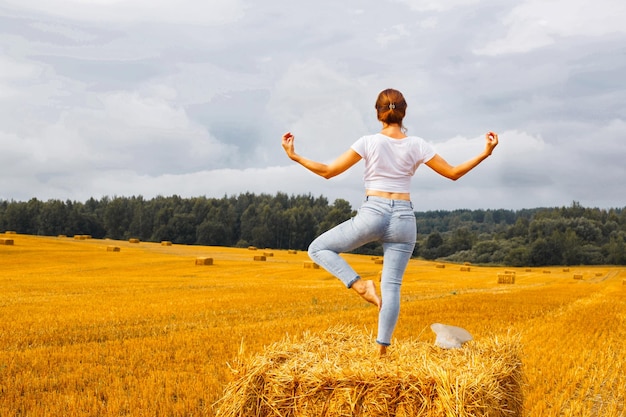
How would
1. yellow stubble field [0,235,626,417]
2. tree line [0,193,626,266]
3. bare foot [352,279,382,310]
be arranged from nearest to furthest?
bare foot [352,279,382,310]
yellow stubble field [0,235,626,417]
tree line [0,193,626,266]

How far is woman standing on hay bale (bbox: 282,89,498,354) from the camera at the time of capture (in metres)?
4.85

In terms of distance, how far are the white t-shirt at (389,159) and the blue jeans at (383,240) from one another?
144 millimetres

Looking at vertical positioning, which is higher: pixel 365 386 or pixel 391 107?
pixel 391 107

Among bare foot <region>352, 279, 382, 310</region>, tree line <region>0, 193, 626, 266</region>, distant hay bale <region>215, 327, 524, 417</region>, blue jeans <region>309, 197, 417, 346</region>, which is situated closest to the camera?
distant hay bale <region>215, 327, 524, 417</region>

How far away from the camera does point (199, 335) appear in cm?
1162

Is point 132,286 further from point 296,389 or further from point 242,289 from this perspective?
point 296,389

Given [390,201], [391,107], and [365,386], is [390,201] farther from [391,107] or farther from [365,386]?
[365,386]

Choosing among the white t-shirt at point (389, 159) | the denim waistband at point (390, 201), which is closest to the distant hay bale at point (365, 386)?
the denim waistband at point (390, 201)

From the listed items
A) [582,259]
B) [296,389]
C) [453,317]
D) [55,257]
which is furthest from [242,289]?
[582,259]

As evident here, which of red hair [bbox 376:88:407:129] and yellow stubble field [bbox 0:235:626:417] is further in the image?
yellow stubble field [bbox 0:235:626:417]

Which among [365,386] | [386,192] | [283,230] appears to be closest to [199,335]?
[365,386]

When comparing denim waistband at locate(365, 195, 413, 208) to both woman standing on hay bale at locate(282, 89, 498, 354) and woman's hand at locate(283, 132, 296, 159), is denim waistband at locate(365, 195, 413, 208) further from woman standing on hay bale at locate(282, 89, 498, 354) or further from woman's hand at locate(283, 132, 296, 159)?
woman's hand at locate(283, 132, 296, 159)

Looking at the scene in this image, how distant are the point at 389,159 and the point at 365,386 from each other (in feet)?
5.95

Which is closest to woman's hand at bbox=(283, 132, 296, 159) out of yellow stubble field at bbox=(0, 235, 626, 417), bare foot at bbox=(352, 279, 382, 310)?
bare foot at bbox=(352, 279, 382, 310)
